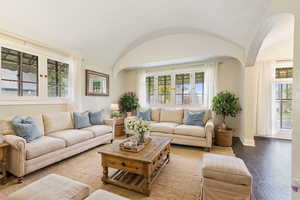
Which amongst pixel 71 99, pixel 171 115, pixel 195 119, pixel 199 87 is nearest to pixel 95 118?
pixel 71 99

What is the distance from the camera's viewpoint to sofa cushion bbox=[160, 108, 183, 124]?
164 inches

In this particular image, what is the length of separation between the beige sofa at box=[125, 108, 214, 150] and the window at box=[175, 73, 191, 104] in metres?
0.67

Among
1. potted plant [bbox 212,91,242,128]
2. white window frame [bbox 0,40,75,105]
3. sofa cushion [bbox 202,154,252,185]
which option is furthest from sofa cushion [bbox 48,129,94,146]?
potted plant [bbox 212,91,242,128]

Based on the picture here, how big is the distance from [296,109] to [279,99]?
4329 millimetres

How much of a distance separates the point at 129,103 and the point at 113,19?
2.70 m

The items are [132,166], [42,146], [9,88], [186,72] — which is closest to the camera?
[132,166]

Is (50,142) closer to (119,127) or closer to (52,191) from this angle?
(52,191)

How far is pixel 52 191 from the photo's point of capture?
1161 millimetres

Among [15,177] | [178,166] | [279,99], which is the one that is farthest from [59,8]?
[279,99]

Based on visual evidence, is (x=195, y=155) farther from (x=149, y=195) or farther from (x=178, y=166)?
(x=149, y=195)

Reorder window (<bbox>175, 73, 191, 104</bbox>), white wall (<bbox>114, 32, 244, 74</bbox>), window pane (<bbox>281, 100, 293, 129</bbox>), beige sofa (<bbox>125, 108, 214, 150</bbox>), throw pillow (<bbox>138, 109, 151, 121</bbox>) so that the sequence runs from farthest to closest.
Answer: window (<bbox>175, 73, 191, 104</bbox>), throw pillow (<bbox>138, 109, 151, 121</bbox>), window pane (<bbox>281, 100, 293, 129</bbox>), white wall (<bbox>114, 32, 244, 74</bbox>), beige sofa (<bbox>125, 108, 214, 150</bbox>)

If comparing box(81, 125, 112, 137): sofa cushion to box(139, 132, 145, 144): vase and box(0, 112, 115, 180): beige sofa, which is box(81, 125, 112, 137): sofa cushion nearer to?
box(0, 112, 115, 180): beige sofa

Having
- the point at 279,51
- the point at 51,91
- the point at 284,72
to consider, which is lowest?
the point at 51,91

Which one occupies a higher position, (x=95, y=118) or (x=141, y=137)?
(x=95, y=118)
